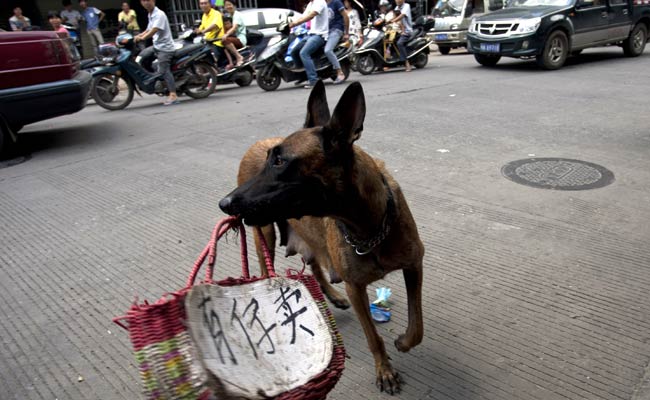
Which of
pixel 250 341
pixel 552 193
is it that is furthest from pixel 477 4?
pixel 250 341

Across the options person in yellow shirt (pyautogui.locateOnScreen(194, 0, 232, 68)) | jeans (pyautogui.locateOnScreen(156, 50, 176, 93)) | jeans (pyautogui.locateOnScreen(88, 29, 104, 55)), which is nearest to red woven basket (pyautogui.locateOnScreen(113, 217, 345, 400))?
jeans (pyautogui.locateOnScreen(156, 50, 176, 93))

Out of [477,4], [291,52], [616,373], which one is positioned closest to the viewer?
[616,373]

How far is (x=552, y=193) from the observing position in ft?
16.0

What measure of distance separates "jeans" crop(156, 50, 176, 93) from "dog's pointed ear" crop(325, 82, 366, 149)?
9.67m

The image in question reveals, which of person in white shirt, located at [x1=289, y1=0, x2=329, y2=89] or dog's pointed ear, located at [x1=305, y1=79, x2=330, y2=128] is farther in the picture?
person in white shirt, located at [x1=289, y1=0, x2=329, y2=89]

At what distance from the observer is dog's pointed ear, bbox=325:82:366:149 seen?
2.16 metres

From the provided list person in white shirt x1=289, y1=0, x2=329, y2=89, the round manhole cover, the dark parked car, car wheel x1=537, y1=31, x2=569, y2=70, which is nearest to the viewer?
the round manhole cover

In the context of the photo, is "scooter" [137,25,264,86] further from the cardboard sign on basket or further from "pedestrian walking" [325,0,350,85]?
the cardboard sign on basket

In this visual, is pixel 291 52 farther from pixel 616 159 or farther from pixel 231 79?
pixel 616 159

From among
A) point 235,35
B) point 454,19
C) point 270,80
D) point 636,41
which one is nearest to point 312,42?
point 270,80

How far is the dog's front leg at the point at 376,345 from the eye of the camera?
2.60 m

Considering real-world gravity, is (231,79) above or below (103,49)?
below

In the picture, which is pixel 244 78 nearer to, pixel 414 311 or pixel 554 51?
pixel 554 51

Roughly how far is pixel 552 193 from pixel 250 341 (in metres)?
3.84
